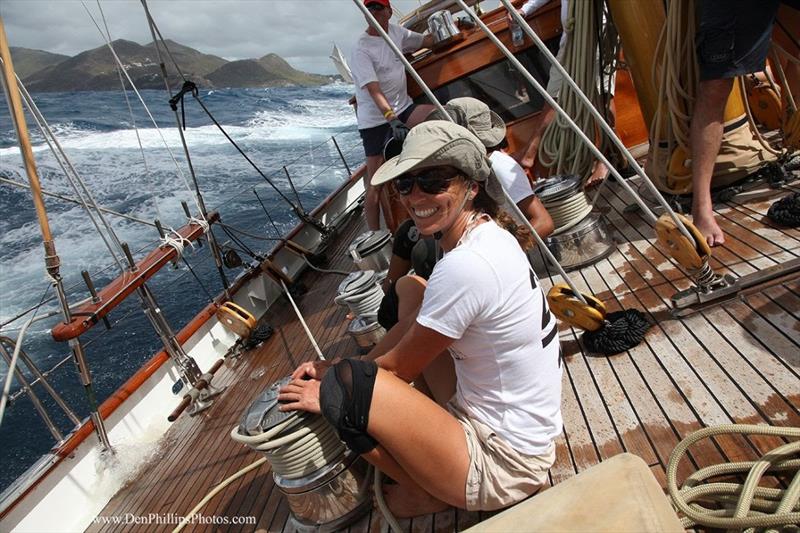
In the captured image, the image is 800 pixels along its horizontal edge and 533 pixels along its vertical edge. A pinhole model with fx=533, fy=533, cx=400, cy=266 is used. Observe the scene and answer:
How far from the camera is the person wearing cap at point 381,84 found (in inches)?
146

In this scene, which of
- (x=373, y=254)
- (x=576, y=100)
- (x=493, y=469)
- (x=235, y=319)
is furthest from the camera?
(x=235, y=319)

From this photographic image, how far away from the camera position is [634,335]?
2129mm

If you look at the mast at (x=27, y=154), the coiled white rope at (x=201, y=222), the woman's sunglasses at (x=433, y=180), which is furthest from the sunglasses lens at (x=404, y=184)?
the coiled white rope at (x=201, y=222)

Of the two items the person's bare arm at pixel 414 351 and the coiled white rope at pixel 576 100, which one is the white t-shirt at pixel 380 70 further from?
the person's bare arm at pixel 414 351

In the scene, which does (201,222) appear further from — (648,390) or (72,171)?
(648,390)

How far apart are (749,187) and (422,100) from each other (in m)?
2.34

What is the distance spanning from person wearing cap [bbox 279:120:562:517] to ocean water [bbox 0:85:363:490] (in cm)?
255

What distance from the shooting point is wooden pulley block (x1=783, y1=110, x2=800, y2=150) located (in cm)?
268

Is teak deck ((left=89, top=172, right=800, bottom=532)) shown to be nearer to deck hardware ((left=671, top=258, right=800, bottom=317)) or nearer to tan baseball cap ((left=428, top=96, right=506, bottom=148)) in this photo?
deck hardware ((left=671, top=258, right=800, bottom=317))

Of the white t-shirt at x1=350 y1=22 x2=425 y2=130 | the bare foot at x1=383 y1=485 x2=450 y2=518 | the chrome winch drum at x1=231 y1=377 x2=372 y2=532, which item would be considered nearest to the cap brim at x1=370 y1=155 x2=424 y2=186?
the chrome winch drum at x1=231 y1=377 x2=372 y2=532

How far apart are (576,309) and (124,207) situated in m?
Answer: 11.7

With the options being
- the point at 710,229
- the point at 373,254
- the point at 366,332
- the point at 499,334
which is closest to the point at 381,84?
the point at 373,254

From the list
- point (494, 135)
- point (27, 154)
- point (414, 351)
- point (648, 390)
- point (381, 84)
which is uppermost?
point (27, 154)

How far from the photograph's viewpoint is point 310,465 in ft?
5.60
